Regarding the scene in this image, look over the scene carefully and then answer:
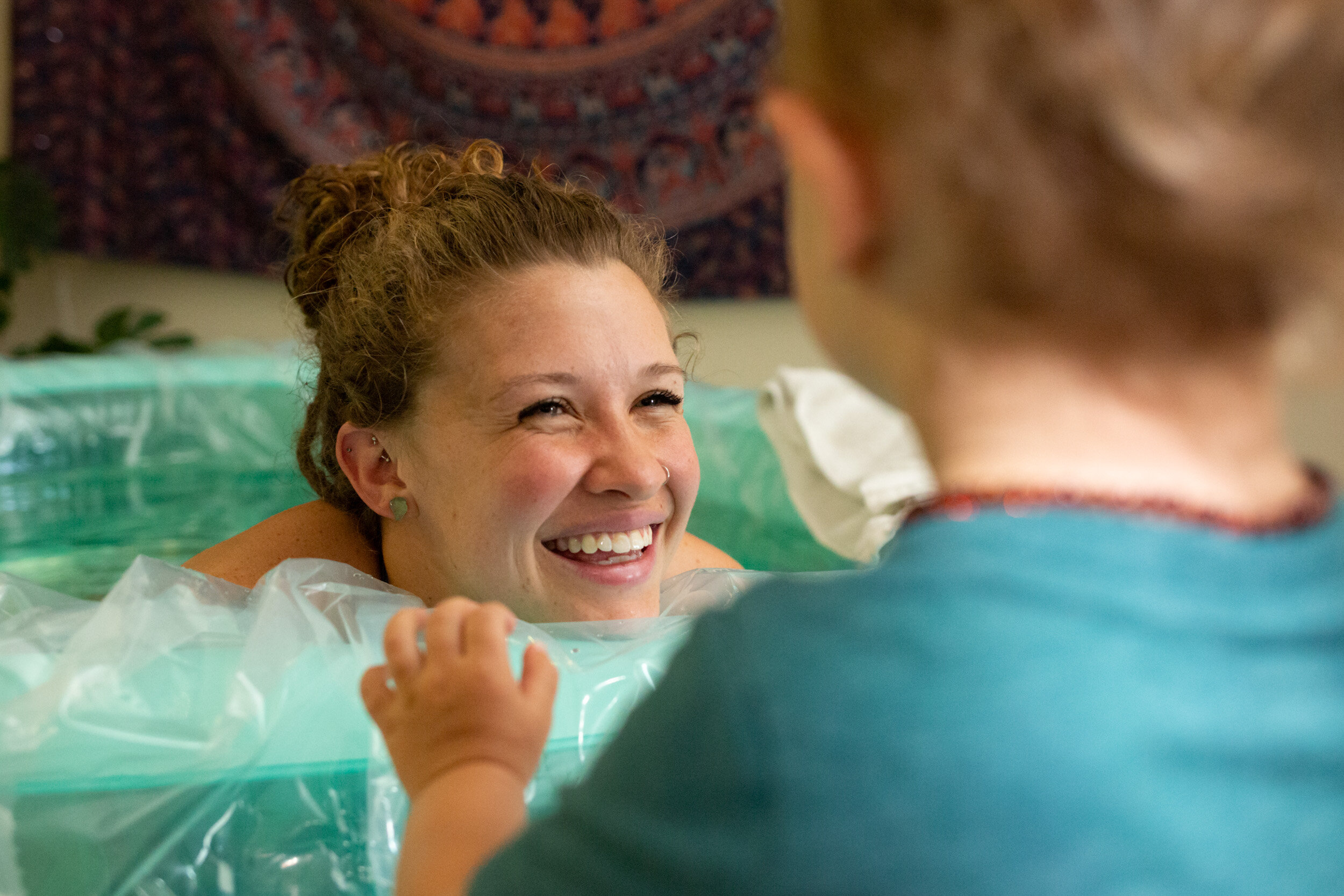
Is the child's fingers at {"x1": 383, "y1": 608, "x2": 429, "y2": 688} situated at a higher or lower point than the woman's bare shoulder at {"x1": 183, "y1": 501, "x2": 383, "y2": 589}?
higher

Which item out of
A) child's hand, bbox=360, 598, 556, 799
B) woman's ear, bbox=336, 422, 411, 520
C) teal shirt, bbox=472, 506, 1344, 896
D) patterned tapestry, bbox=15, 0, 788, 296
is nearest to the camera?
teal shirt, bbox=472, 506, 1344, 896

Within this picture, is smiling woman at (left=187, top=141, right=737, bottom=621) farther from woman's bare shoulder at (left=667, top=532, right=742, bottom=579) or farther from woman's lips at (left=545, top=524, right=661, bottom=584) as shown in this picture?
woman's bare shoulder at (left=667, top=532, right=742, bottom=579)

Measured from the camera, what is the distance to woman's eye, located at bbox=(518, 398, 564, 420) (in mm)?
1086

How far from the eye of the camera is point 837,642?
387mm

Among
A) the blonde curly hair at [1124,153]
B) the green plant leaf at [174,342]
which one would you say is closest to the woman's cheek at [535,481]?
the blonde curly hair at [1124,153]

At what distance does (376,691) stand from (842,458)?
1247 millimetres

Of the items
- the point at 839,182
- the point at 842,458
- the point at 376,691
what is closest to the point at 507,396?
the point at 376,691

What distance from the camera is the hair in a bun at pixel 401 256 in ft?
3.76

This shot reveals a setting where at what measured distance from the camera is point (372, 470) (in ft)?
4.00

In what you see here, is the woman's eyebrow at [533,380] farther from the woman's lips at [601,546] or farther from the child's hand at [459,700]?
the child's hand at [459,700]

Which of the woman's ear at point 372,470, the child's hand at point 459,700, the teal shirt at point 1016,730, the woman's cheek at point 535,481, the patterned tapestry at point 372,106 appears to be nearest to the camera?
the teal shirt at point 1016,730

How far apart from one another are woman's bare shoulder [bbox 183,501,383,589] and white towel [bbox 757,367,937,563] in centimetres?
67

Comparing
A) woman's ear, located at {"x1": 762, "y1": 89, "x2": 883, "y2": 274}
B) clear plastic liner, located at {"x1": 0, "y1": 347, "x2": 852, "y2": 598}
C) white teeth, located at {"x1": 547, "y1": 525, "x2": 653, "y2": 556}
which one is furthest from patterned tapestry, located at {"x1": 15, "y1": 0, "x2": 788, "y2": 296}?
woman's ear, located at {"x1": 762, "y1": 89, "x2": 883, "y2": 274}

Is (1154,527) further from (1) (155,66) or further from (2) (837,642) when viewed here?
A: (1) (155,66)
